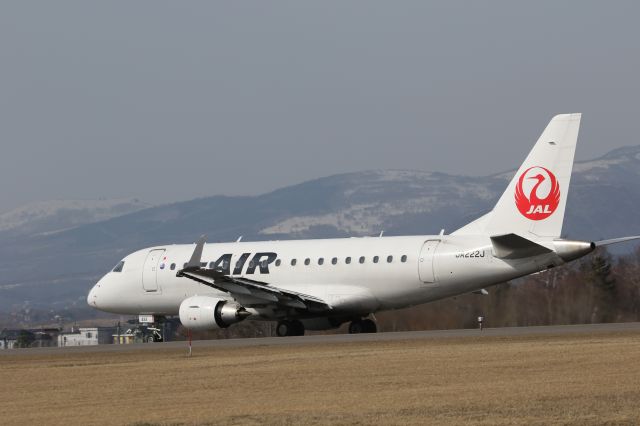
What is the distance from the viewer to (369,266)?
48.4 meters

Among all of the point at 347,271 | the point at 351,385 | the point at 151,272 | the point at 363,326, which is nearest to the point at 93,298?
the point at 151,272

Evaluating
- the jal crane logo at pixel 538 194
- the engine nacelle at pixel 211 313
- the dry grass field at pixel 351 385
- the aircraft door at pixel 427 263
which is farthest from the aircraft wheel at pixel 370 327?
the dry grass field at pixel 351 385

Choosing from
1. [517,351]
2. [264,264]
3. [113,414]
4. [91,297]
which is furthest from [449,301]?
[113,414]

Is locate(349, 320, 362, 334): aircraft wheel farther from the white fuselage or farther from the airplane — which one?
the white fuselage

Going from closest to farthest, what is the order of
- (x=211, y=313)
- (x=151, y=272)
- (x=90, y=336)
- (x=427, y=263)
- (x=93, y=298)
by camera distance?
(x=427, y=263)
(x=211, y=313)
(x=151, y=272)
(x=93, y=298)
(x=90, y=336)

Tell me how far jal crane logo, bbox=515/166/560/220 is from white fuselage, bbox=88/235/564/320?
1645 millimetres

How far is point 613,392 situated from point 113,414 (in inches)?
330

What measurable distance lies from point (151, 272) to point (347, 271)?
913 centimetres

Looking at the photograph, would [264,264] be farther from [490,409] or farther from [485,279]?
[490,409]

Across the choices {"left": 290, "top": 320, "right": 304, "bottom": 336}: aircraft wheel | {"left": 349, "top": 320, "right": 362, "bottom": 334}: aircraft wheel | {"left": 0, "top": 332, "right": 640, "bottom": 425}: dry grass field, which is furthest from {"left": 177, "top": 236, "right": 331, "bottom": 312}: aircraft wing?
{"left": 0, "top": 332, "right": 640, "bottom": 425}: dry grass field

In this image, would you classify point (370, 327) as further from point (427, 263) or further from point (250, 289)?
point (250, 289)

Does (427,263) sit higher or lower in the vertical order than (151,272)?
lower

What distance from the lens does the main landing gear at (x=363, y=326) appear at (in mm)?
50594

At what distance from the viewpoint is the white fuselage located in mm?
46188
